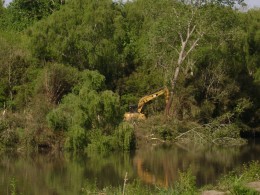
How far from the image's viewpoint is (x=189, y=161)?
2572 centimetres

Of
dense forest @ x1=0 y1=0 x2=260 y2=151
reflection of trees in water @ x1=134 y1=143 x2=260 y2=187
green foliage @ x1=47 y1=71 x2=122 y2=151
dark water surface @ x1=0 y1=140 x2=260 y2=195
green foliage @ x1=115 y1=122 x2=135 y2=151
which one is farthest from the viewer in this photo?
dense forest @ x1=0 y1=0 x2=260 y2=151

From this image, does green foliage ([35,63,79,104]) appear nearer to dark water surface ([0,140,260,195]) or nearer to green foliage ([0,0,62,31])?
dark water surface ([0,140,260,195])

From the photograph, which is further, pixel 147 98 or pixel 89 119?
pixel 147 98

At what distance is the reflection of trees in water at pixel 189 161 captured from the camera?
21.3 m

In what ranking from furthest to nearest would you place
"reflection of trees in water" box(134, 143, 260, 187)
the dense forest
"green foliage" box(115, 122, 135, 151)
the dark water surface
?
the dense forest
"green foliage" box(115, 122, 135, 151)
"reflection of trees in water" box(134, 143, 260, 187)
the dark water surface

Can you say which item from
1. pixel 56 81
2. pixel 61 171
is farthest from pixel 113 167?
pixel 56 81

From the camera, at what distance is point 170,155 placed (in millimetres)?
27859

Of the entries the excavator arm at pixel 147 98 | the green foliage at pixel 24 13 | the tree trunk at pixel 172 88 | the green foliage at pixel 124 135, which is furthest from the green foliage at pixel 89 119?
the green foliage at pixel 24 13

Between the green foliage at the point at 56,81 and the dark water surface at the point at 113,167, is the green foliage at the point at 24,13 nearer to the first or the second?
the green foliage at the point at 56,81

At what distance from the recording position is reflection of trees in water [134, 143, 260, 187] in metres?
21.3

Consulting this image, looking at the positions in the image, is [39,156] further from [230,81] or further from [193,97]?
[230,81]

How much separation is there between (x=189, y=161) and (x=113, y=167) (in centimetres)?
386

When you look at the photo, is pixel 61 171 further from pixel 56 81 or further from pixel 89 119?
pixel 56 81

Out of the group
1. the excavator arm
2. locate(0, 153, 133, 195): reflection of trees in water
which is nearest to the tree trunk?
the excavator arm
